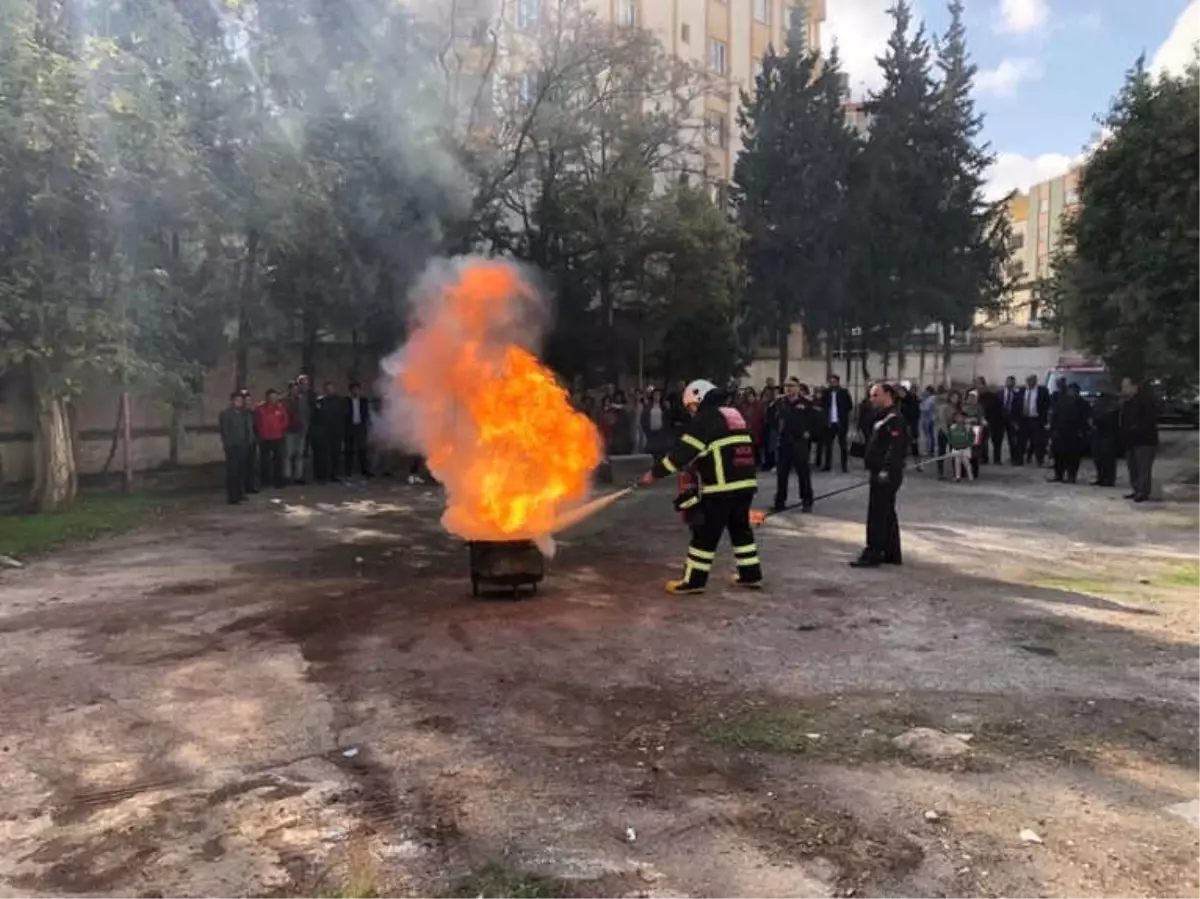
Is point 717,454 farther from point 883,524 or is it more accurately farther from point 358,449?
point 358,449

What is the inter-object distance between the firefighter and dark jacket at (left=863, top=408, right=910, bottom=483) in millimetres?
1815

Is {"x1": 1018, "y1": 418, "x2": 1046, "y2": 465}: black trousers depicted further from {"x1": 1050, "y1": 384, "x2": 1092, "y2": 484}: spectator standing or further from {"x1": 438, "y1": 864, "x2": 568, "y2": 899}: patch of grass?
{"x1": 438, "y1": 864, "x2": 568, "y2": 899}: patch of grass

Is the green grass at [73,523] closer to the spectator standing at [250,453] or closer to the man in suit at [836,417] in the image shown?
the spectator standing at [250,453]

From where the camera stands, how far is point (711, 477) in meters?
9.12

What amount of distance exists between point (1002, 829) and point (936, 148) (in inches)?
1466

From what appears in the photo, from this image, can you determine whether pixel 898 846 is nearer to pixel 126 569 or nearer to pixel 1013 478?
pixel 126 569

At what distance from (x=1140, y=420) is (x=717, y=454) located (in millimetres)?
9020

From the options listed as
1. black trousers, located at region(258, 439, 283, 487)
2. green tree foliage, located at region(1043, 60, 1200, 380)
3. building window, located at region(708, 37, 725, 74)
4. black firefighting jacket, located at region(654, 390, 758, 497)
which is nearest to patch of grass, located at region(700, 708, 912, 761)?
black firefighting jacket, located at region(654, 390, 758, 497)

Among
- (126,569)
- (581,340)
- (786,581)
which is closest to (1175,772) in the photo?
(786,581)

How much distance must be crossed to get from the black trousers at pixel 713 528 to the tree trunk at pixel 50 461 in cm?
1003

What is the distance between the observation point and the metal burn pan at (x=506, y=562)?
870cm

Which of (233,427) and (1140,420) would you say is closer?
(1140,420)

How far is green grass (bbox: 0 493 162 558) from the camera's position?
39.7 feet

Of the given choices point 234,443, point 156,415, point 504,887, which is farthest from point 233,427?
point 504,887
